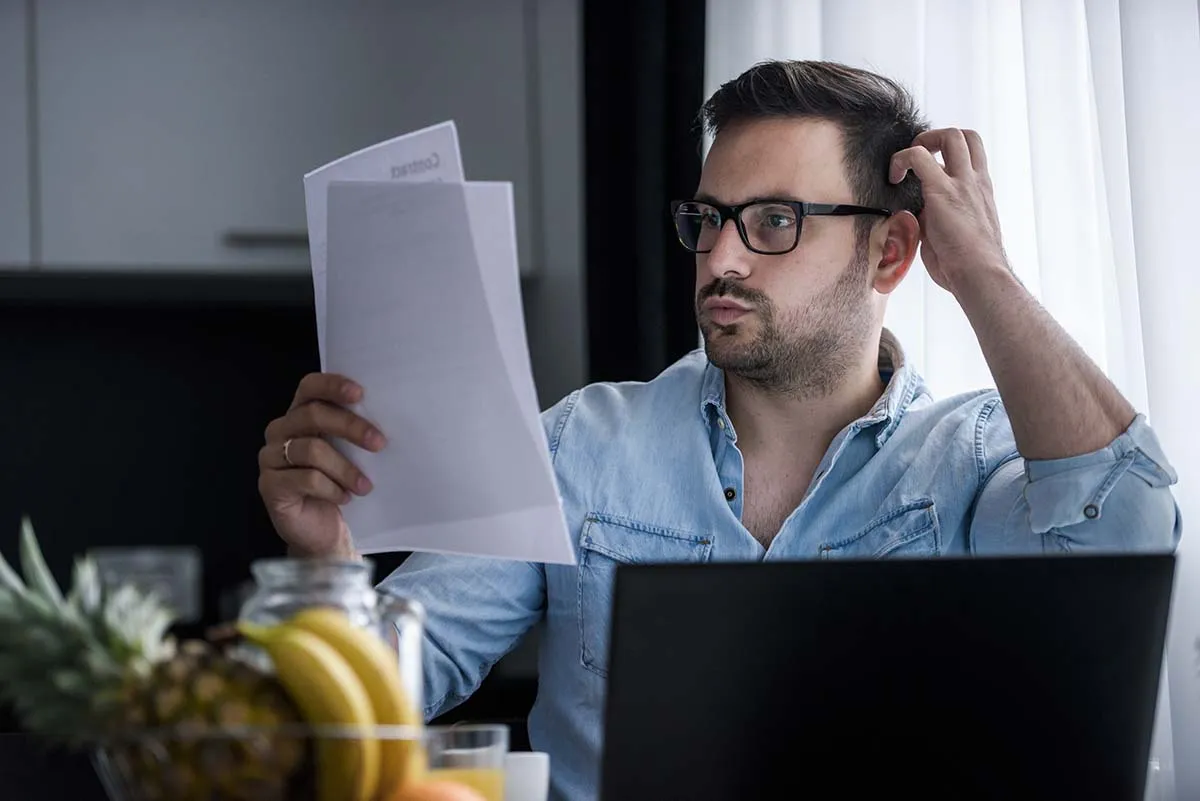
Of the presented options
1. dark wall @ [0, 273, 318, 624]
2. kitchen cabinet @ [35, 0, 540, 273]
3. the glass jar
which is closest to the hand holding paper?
the glass jar

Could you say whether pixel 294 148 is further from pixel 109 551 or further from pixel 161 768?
pixel 161 768

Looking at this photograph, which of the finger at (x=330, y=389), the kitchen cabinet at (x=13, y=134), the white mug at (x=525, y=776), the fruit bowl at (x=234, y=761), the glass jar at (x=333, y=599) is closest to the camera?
the fruit bowl at (x=234, y=761)

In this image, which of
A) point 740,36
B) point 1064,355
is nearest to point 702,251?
point 1064,355

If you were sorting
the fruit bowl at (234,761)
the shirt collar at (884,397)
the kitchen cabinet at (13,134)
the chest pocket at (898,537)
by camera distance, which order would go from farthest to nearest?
the kitchen cabinet at (13,134) < the shirt collar at (884,397) < the chest pocket at (898,537) < the fruit bowl at (234,761)

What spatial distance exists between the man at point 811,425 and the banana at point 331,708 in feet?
2.85

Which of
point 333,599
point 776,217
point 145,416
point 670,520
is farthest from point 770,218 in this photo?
point 145,416

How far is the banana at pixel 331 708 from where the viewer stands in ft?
2.40

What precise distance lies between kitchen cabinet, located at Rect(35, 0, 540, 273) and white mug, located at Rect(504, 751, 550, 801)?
7.07ft

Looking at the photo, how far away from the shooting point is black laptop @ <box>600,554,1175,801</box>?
31.6 inches

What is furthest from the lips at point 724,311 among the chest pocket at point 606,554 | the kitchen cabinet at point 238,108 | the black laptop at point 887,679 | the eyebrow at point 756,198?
the kitchen cabinet at point 238,108

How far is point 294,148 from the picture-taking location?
9.94ft

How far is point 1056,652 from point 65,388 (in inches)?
110

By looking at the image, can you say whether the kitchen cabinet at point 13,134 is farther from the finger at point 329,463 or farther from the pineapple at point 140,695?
the pineapple at point 140,695

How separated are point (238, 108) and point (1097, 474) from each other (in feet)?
6.86
